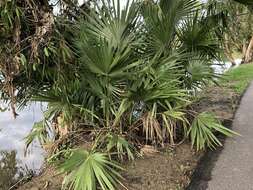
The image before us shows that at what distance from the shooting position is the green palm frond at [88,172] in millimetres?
5060

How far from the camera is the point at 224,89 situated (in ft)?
44.5

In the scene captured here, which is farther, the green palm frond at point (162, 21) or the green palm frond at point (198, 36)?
the green palm frond at point (198, 36)

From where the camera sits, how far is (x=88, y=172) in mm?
5137

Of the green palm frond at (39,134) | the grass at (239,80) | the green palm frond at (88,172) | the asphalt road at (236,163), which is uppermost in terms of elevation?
the grass at (239,80)

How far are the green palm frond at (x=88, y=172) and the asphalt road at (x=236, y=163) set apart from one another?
133 cm

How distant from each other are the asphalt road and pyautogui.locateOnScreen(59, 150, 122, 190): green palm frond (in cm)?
133

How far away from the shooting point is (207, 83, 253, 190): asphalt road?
579 centimetres

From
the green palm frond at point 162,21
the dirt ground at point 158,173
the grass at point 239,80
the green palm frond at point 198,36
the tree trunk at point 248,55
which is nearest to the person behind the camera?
the dirt ground at point 158,173

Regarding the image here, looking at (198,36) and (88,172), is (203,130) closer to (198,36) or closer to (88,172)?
(198,36)

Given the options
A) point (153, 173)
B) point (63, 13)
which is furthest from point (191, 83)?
point (63, 13)

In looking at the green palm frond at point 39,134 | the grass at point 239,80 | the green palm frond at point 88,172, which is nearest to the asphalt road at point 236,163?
the green palm frond at point 88,172

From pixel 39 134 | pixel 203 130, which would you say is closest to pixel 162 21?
pixel 203 130

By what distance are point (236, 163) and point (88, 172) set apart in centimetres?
251

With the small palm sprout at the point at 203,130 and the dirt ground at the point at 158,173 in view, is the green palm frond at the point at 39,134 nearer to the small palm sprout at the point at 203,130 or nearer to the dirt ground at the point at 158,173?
the dirt ground at the point at 158,173
